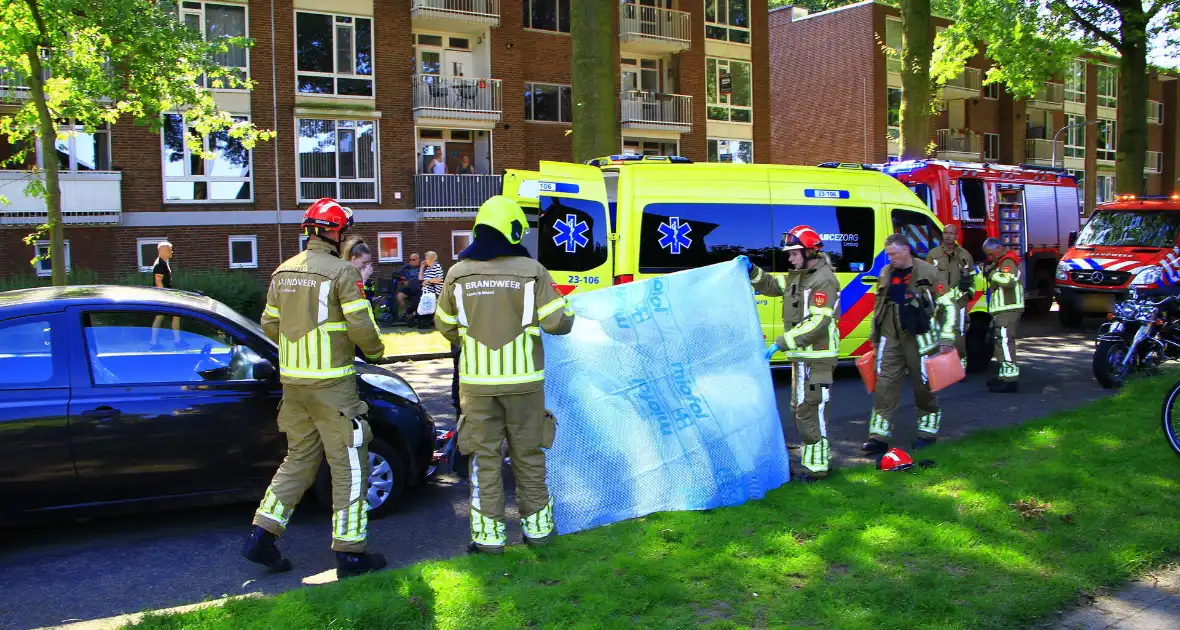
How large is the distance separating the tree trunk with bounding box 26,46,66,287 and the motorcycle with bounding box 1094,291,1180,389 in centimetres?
1324

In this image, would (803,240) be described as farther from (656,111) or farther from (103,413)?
(656,111)

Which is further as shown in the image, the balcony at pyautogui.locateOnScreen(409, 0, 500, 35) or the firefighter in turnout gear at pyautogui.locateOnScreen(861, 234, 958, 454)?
the balcony at pyautogui.locateOnScreen(409, 0, 500, 35)

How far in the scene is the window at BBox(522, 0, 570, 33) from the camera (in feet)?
93.2

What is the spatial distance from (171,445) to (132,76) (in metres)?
11.0

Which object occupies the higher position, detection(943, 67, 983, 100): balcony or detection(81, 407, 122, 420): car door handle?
detection(943, 67, 983, 100): balcony

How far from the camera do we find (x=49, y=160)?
13352mm

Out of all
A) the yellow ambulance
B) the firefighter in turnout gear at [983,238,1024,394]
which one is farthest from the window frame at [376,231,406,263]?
the firefighter in turnout gear at [983,238,1024,394]

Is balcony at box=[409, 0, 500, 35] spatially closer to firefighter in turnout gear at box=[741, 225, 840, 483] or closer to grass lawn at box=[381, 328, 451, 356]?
grass lawn at box=[381, 328, 451, 356]

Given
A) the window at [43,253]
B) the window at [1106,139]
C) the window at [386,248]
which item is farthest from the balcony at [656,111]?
the window at [1106,139]

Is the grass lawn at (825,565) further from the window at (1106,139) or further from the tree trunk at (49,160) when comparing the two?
the window at (1106,139)

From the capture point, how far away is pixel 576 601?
4.27 metres

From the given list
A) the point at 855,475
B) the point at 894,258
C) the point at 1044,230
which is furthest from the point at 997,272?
the point at 1044,230

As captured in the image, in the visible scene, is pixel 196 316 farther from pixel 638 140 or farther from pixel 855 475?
pixel 638 140

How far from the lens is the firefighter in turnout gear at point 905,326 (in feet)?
23.7
